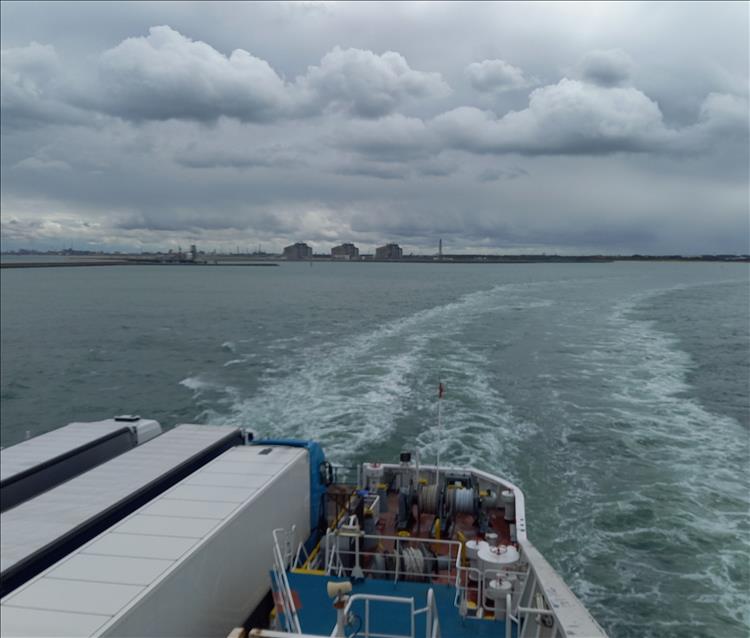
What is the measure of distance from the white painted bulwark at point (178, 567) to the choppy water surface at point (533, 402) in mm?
8999

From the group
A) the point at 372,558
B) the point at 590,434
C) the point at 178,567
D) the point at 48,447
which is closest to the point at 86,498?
the point at 178,567

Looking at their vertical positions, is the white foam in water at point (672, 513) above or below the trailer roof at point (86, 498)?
below

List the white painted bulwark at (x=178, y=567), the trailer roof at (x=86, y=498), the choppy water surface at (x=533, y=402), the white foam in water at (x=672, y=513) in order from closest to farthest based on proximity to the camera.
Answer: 1. the white painted bulwark at (x=178, y=567)
2. the trailer roof at (x=86, y=498)
3. the white foam in water at (x=672, y=513)
4. the choppy water surface at (x=533, y=402)

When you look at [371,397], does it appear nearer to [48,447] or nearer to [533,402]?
[533,402]

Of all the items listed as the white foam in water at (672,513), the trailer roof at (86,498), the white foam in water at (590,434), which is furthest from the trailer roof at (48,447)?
the white foam in water at (672,513)

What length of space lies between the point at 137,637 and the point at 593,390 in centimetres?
3002

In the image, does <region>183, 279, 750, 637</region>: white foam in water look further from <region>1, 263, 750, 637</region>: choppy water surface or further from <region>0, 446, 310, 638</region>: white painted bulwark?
<region>0, 446, 310, 638</region>: white painted bulwark

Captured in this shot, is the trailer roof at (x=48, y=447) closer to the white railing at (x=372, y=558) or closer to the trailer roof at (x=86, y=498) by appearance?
the trailer roof at (x=86, y=498)

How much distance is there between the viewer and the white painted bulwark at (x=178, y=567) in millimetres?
6949

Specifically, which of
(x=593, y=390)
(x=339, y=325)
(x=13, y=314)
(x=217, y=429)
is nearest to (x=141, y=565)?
(x=217, y=429)

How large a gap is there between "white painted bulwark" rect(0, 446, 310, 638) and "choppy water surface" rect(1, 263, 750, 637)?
8999 millimetres

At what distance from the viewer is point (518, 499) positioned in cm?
1448

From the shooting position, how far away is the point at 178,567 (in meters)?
7.86

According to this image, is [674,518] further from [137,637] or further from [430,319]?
[430,319]
